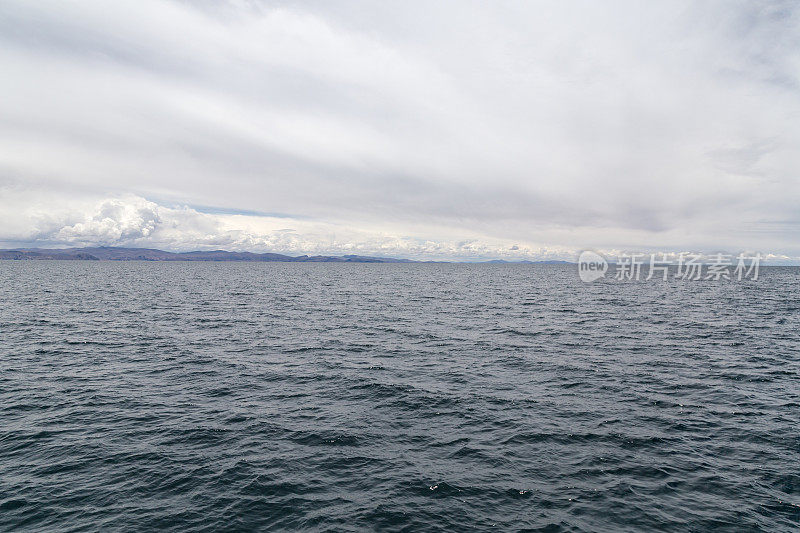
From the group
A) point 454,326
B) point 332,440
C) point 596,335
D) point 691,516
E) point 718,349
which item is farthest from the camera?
point 454,326

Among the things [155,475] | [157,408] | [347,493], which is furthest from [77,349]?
[347,493]

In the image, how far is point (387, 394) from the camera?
1117 inches

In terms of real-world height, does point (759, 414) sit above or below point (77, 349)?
above

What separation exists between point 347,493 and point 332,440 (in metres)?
4.66

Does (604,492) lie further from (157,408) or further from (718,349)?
(718,349)

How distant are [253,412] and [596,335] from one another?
39803 mm

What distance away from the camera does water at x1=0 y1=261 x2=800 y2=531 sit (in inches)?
629

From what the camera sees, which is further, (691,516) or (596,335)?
(596,335)

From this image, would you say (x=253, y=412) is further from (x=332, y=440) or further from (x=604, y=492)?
(x=604, y=492)

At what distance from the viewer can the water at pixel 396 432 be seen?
15977mm

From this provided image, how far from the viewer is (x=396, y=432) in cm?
2264

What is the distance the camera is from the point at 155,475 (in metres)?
18.1

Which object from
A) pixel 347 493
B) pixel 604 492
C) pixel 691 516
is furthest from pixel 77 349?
pixel 691 516

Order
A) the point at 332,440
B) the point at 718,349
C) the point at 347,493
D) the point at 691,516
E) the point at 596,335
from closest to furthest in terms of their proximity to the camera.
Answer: the point at 691,516 → the point at 347,493 → the point at 332,440 → the point at 718,349 → the point at 596,335
